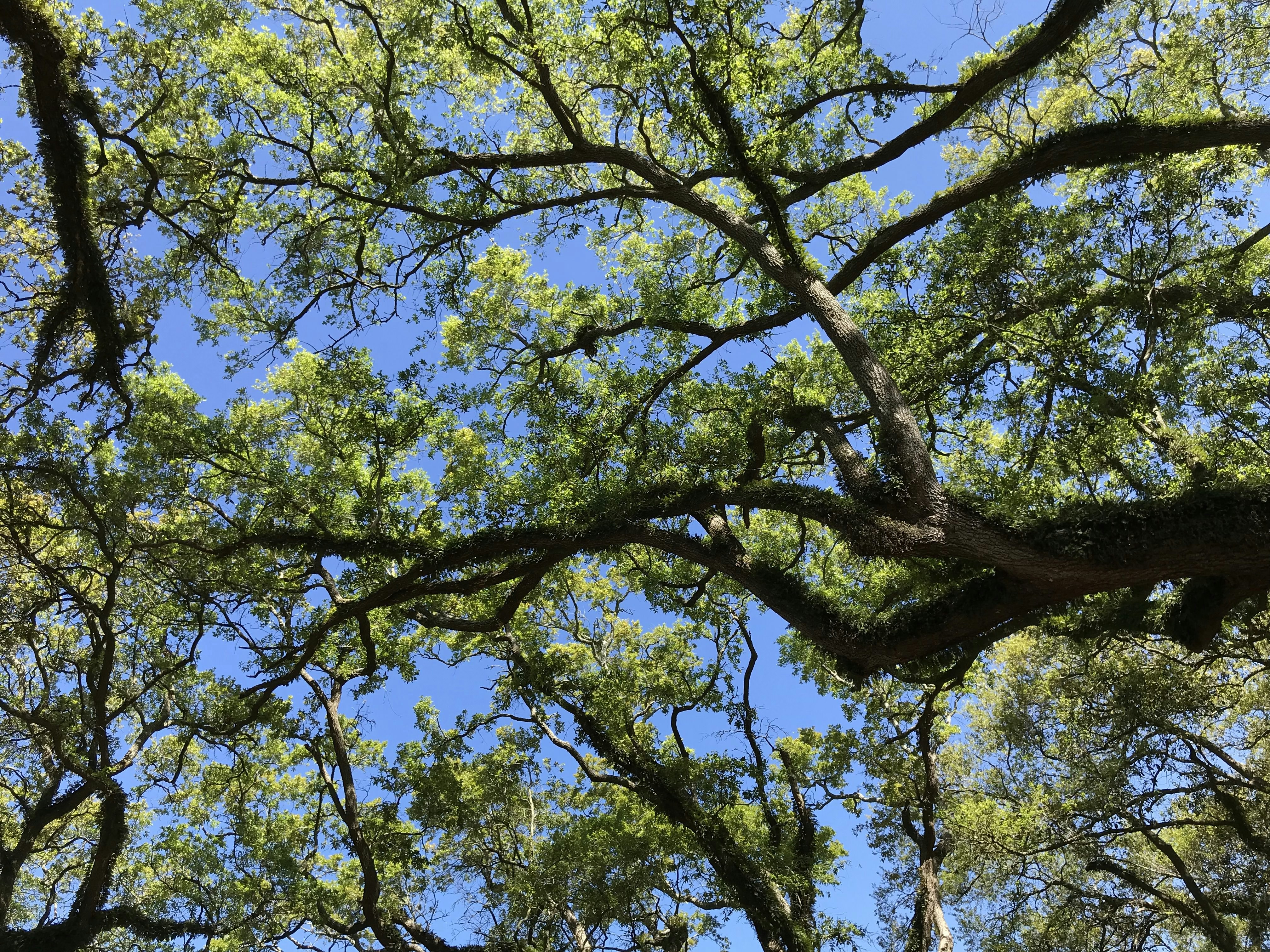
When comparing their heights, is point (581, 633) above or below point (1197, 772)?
above

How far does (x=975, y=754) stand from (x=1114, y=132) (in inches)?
490

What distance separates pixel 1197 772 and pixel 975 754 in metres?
6.06

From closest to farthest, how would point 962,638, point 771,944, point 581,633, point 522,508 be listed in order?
point 962,638, point 522,508, point 771,944, point 581,633

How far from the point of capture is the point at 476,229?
908 cm

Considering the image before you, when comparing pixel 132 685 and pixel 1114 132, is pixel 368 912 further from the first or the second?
pixel 1114 132

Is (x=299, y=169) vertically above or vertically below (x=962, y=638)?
above

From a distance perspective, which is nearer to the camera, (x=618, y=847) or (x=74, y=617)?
(x=618, y=847)

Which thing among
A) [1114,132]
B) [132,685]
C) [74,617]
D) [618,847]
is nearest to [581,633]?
[618,847]

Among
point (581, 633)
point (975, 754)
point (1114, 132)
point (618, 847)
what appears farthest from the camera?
point (975, 754)

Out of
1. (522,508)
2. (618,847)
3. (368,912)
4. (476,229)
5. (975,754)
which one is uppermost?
(476,229)

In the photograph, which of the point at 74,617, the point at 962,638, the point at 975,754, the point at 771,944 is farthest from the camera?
the point at 975,754

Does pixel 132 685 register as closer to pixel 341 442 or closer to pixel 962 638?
pixel 341 442

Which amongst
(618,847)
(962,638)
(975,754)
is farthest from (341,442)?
(975,754)

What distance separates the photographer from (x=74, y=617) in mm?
12844
